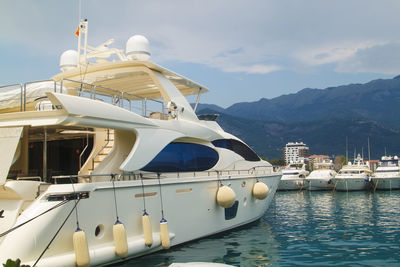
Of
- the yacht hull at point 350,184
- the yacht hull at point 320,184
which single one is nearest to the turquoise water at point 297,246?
the yacht hull at point 350,184

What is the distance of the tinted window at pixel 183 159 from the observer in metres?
9.13

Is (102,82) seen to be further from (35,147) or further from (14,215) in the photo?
(14,215)

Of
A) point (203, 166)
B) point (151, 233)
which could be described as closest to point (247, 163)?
point (203, 166)

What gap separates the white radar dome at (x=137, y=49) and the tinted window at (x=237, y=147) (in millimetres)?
3609

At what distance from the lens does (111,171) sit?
28.2 feet

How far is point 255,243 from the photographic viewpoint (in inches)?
398

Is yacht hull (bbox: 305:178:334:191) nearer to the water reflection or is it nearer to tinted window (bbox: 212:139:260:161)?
the water reflection

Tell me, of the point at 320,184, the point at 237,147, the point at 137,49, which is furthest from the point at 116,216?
the point at 320,184

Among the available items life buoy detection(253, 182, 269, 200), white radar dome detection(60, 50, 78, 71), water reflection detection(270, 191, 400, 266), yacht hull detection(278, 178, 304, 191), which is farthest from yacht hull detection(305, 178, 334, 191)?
white radar dome detection(60, 50, 78, 71)

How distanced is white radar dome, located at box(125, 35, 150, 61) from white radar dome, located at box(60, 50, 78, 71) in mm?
2270

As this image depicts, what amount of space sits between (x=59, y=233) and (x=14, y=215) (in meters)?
1.11

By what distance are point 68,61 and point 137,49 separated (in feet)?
9.20

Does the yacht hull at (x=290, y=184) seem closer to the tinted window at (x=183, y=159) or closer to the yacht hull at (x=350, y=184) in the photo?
the yacht hull at (x=350, y=184)

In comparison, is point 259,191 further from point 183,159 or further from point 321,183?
point 321,183
